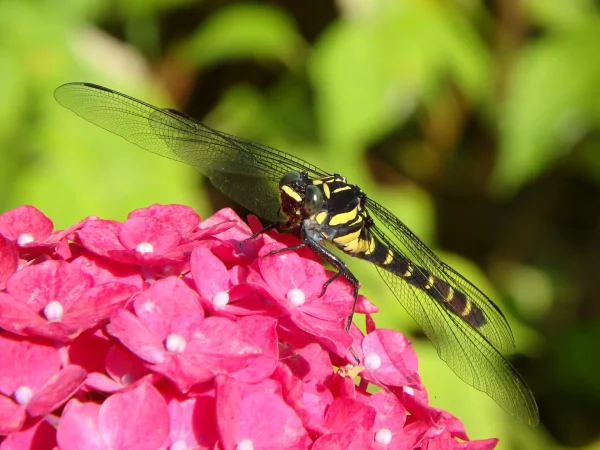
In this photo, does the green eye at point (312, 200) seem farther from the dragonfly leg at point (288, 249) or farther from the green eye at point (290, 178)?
the dragonfly leg at point (288, 249)

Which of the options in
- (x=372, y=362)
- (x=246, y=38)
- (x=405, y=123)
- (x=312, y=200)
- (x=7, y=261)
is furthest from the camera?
(x=405, y=123)

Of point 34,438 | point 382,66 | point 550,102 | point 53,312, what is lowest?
point 34,438

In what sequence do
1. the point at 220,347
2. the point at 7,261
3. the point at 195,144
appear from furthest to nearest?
the point at 195,144
the point at 7,261
the point at 220,347

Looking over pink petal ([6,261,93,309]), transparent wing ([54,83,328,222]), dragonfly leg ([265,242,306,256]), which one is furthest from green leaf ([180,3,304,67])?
pink petal ([6,261,93,309])

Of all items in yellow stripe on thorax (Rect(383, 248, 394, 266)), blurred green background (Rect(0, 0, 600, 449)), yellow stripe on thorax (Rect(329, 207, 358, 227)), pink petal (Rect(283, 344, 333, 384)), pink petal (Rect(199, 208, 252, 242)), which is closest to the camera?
pink petal (Rect(283, 344, 333, 384))

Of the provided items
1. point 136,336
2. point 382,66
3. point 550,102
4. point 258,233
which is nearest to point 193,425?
point 136,336

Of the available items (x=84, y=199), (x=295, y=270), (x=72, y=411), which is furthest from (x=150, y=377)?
(x=84, y=199)

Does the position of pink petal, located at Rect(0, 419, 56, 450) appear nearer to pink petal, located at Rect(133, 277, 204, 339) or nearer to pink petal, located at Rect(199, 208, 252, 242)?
pink petal, located at Rect(133, 277, 204, 339)

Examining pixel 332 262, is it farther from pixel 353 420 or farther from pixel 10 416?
pixel 10 416
